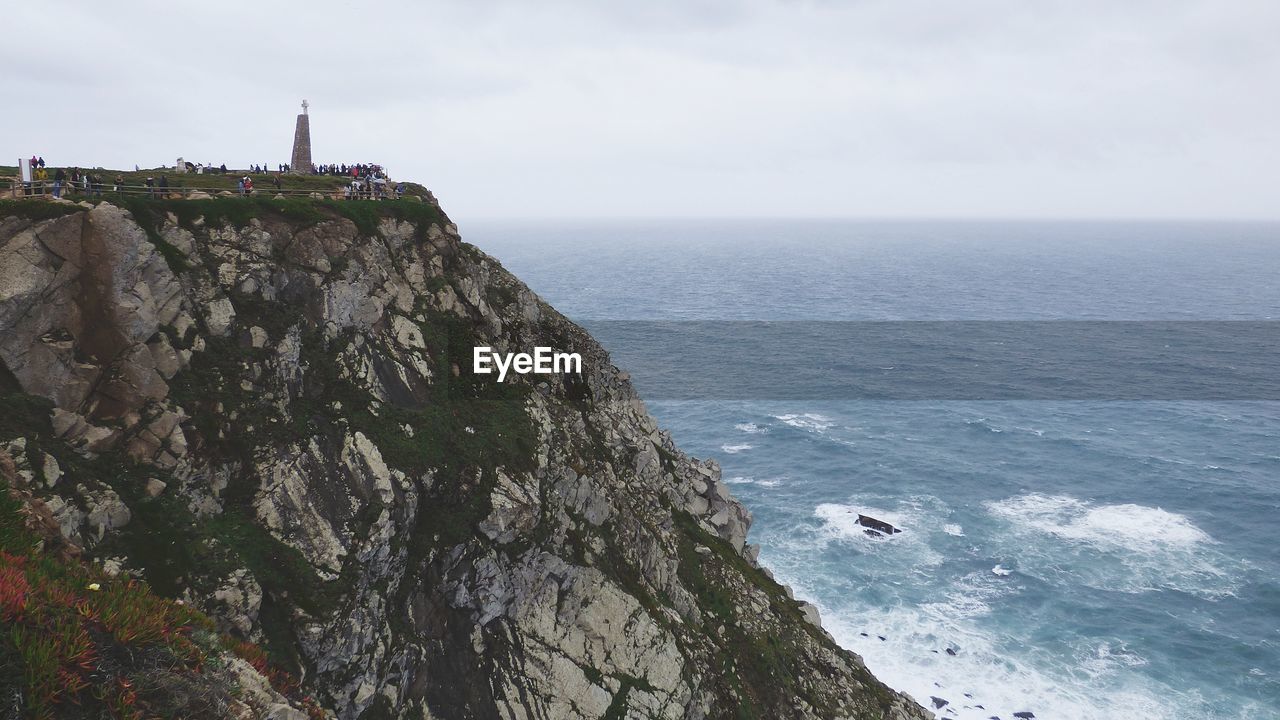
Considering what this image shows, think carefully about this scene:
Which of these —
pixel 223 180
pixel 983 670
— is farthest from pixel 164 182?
pixel 983 670

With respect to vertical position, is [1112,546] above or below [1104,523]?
below

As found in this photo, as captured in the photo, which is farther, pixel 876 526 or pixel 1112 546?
pixel 876 526

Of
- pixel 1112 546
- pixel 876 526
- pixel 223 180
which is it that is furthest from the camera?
pixel 876 526

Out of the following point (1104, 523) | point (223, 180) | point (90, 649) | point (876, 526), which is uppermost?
point (223, 180)

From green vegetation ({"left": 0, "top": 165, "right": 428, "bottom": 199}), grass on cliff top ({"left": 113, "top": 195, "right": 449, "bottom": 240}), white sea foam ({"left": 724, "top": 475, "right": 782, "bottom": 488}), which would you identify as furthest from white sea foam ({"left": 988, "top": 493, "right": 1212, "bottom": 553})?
green vegetation ({"left": 0, "top": 165, "right": 428, "bottom": 199})

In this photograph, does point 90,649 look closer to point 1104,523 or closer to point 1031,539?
point 1031,539

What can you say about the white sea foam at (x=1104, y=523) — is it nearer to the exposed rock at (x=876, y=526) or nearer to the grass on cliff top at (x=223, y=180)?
the exposed rock at (x=876, y=526)

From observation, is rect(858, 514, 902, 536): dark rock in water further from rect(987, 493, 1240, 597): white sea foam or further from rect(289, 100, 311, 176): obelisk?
rect(289, 100, 311, 176): obelisk
